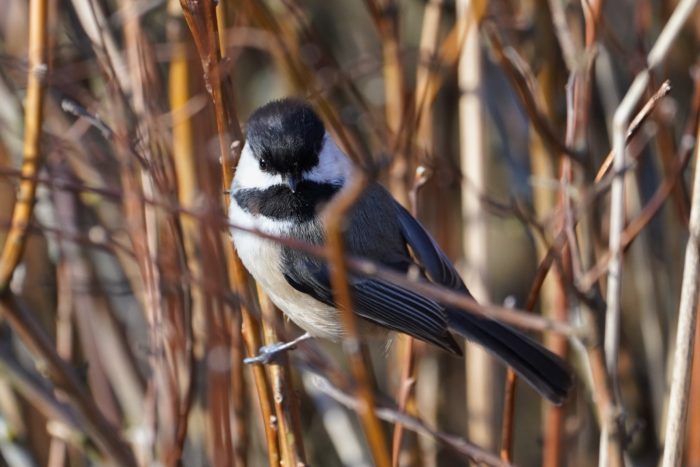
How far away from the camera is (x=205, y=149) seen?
155cm

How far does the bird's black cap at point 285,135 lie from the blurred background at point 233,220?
6 cm

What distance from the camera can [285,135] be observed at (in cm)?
144

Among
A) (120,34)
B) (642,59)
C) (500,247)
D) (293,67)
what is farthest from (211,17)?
(500,247)

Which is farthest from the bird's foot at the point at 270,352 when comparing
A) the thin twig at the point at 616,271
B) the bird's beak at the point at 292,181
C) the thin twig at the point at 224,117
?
the thin twig at the point at 616,271

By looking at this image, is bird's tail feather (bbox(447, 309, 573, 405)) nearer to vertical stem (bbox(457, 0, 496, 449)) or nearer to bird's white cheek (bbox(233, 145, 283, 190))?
vertical stem (bbox(457, 0, 496, 449))

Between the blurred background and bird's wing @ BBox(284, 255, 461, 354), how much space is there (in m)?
A: 0.10

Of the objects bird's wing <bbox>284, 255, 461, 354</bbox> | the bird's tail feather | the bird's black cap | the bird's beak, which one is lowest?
the bird's tail feather

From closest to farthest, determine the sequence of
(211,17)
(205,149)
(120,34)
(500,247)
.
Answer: (211,17), (205,149), (120,34), (500,247)

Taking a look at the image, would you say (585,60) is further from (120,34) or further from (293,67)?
(120,34)

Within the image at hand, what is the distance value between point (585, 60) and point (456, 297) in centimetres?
66

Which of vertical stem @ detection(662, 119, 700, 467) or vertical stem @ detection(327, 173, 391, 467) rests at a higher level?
vertical stem @ detection(327, 173, 391, 467)

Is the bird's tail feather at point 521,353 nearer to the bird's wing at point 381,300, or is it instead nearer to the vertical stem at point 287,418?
the bird's wing at point 381,300

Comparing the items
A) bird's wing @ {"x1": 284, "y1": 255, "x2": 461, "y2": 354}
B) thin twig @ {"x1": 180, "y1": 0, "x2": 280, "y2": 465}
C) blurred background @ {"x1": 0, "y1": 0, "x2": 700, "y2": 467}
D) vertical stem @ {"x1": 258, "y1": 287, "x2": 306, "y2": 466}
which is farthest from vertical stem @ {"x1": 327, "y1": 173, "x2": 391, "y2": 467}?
bird's wing @ {"x1": 284, "y1": 255, "x2": 461, "y2": 354}

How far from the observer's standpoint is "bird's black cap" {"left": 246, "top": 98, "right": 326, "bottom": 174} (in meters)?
1.44
